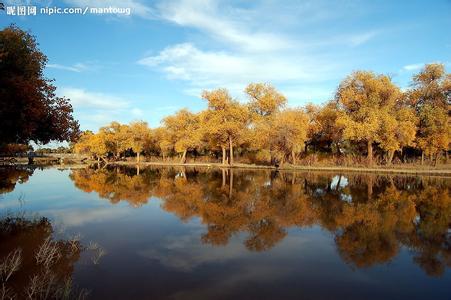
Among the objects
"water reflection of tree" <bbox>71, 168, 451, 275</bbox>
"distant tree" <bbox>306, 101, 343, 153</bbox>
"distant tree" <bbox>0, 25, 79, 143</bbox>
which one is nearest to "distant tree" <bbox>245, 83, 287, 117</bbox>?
"distant tree" <bbox>306, 101, 343, 153</bbox>

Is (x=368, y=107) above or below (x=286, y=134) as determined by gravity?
above

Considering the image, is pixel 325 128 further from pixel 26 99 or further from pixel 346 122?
pixel 26 99

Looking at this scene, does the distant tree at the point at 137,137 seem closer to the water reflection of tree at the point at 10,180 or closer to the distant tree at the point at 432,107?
the water reflection of tree at the point at 10,180

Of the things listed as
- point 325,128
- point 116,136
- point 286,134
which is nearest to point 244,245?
point 286,134

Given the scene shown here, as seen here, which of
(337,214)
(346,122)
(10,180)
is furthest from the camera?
(346,122)

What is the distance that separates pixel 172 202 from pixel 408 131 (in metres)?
37.5

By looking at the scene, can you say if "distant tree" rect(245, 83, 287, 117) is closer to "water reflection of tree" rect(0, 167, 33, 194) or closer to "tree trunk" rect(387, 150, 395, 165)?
"tree trunk" rect(387, 150, 395, 165)

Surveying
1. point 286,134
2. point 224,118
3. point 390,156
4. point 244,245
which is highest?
point 224,118

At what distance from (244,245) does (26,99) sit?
402 inches

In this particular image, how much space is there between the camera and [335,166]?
168 ft

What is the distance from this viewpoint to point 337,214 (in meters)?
18.1

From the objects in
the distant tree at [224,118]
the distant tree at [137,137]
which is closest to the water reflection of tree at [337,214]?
the distant tree at [224,118]

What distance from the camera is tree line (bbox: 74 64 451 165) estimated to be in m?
47.8

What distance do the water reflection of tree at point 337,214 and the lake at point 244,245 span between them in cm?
7
